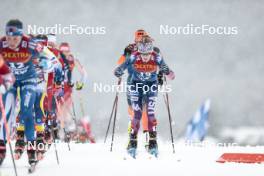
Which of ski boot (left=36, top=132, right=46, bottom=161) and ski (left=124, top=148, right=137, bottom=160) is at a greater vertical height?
ski boot (left=36, top=132, right=46, bottom=161)

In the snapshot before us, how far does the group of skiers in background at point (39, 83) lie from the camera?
1178cm

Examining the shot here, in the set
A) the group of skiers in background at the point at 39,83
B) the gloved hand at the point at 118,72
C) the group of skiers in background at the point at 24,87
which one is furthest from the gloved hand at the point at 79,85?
the group of skiers in background at the point at 24,87

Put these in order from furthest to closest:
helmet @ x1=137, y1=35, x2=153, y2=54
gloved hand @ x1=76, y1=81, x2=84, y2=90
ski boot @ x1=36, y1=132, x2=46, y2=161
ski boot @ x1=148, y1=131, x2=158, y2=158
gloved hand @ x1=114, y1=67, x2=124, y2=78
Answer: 1. gloved hand @ x1=76, y1=81, x2=84, y2=90
2. gloved hand @ x1=114, y1=67, x2=124, y2=78
3. ski boot @ x1=148, y1=131, x2=158, y2=158
4. helmet @ x1=137, y1=35, x2=153, y2=54
5. ski boot @ x1=36, y1=132, x2=46, y2=161

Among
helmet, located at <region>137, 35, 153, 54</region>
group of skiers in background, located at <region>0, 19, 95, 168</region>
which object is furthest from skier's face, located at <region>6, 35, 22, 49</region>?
helmet, located at <region>137, 35, 153, 54</region>

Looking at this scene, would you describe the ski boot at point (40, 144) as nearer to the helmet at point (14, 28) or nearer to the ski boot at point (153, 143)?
the helmet at point (14, 28)

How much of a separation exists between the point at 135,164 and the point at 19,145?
8.06ft

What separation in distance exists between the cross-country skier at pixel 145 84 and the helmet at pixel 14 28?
12.1 ft

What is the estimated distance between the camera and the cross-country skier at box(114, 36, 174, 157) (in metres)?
14.7

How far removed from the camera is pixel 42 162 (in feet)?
43.3

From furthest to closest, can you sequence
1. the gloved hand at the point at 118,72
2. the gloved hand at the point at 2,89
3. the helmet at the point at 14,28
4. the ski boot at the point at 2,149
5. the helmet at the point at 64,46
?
the helmet at the point at 64,46 → the gloved hand at the point at 118,72 → the ski boot at the point at 2,149 → the helmet at the point at 14,28 → the gloved hand at the point at 2,89

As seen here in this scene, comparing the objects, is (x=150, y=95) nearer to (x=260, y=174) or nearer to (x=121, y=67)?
(x=121, y=67)

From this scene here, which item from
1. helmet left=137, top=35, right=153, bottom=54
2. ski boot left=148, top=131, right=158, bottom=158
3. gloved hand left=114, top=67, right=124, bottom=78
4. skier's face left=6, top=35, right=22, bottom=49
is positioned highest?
helmet left=137, top=35, right=153, bottom=54

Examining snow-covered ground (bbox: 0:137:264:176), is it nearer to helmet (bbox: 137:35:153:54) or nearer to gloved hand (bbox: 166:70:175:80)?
gloved hand (bbox: 166:70:175:80)

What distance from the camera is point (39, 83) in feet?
41.7
